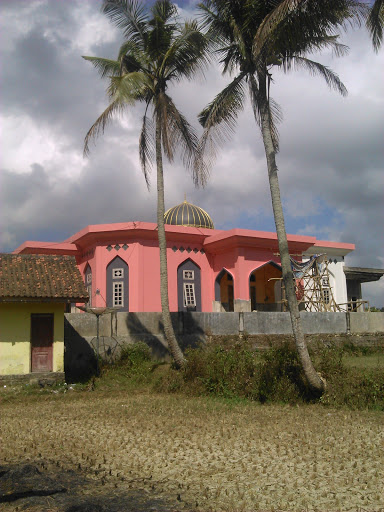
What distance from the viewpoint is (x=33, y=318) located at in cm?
1488

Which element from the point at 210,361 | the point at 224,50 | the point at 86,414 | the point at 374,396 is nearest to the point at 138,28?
the point at 224,50

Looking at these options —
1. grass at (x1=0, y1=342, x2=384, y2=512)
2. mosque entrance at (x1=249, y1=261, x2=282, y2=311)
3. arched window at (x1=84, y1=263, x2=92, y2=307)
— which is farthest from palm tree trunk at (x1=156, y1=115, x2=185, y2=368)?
mosque entrance at (x1=249, y1=261, x2=282, y2=311)

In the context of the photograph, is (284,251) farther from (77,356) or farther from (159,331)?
(77,356)

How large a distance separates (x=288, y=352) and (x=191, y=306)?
10564mm

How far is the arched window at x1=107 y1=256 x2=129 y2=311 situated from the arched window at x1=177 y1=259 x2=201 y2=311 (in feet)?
7.63

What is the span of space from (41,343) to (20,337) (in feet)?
1.97

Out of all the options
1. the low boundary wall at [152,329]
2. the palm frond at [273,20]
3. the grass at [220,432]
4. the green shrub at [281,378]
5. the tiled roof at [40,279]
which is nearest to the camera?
the grass at [220,432]

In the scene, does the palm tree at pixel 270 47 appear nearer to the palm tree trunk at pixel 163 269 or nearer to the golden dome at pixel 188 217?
the palm tree trunk at pixel 163 269

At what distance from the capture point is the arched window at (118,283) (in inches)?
853

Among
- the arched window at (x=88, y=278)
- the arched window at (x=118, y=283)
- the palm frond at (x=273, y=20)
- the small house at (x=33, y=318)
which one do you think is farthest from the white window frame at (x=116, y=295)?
the palm frond at (x=273, y=20)

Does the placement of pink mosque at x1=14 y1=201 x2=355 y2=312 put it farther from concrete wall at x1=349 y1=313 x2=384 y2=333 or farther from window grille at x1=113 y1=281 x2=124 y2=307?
concrete wall at x1=349 y1=313 x2=384 y2=333

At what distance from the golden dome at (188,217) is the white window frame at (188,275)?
3.24m


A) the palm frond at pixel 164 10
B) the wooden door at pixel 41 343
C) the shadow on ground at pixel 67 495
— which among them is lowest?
the shadow on ground at pixel 67 495

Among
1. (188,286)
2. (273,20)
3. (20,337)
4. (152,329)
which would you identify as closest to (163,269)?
(152,329)
